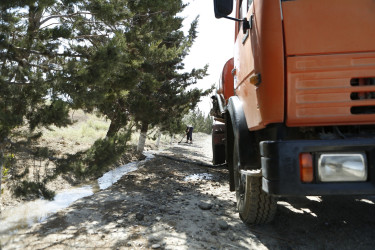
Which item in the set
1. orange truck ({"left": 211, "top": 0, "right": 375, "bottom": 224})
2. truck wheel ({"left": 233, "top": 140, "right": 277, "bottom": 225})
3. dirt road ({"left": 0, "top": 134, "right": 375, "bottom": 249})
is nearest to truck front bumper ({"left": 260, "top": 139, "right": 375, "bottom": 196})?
orange truck ({"left": 211, "top": 0, "right": 375, "bottom": 224})

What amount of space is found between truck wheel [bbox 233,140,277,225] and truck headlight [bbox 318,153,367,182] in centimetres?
84

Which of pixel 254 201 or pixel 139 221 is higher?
pixel 254 201

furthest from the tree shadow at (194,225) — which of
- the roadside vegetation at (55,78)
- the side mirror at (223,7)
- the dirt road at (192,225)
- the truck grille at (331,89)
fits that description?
the side mirror at (223,7)

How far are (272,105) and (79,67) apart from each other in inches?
130

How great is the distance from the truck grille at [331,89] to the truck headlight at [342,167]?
0.90 ft

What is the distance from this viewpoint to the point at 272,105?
1.99 meters

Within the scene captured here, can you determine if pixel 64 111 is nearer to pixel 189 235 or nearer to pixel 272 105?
pixel 189 235

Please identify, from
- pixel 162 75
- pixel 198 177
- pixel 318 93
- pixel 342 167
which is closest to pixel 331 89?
pixel 318 93

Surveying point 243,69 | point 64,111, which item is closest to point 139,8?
point 64,111

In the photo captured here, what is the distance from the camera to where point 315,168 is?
1.85 m

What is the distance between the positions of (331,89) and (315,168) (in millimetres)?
590

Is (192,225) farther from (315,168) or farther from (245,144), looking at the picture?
(315,168)

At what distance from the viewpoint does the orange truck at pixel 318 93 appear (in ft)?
5.99

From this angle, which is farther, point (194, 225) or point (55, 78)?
point (55, 78)
